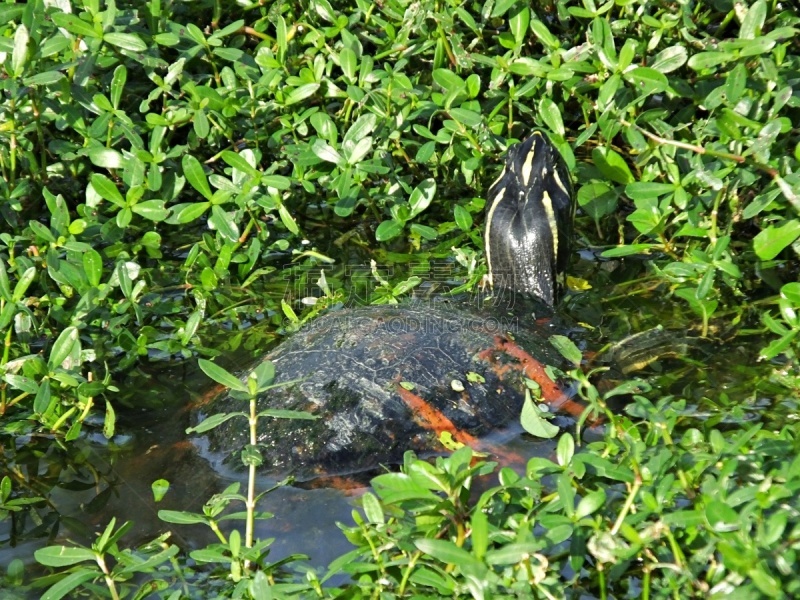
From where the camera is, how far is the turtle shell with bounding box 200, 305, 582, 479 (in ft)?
12.0

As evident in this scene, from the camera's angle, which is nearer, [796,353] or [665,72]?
[796,353]

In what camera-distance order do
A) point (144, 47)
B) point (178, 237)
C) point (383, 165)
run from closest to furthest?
point (144, 47) → point (383, 165) → point (178, 237)

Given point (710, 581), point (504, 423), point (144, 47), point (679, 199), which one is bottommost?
point (504, 423)

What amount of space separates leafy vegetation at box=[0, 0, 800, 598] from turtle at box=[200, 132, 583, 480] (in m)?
0.41

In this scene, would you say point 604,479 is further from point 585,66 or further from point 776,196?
point 585,66

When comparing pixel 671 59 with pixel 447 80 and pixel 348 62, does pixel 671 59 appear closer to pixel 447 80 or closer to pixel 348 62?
pixel 447 80

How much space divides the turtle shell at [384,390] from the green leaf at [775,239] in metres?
1.11

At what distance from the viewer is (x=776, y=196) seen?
4234 millimetres

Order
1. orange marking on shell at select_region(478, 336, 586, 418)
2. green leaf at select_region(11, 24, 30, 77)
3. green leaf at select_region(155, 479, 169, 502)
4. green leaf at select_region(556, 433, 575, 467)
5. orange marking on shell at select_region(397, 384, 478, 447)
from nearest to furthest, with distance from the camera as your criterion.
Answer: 1. green leaf at select_region(556, 433, 575, 467)
2. green leaf at select_region(155, 479, 169, 502)
3. orange marking on shell at select_region(397, 384, 478, 447)
4. orange marking on shell at select_region(478, 336, 586, 418)
5. green leaf at select_region(11, 24, 30, 77)

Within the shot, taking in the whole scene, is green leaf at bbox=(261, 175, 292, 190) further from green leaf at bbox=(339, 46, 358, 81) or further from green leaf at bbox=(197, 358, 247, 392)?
green leaf at bbox=(197, 358, 247, 392)

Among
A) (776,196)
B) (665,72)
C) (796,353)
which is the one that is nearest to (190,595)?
(796,353)

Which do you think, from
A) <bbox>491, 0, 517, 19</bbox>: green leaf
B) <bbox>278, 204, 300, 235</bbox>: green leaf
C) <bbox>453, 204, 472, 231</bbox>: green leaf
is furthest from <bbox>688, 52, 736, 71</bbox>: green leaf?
<bbox>278, 204, 300, 235</bbox>: green leaf

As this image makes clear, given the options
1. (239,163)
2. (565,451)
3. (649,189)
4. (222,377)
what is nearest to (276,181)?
(239,163)

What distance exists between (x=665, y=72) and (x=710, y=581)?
290 centimetres
